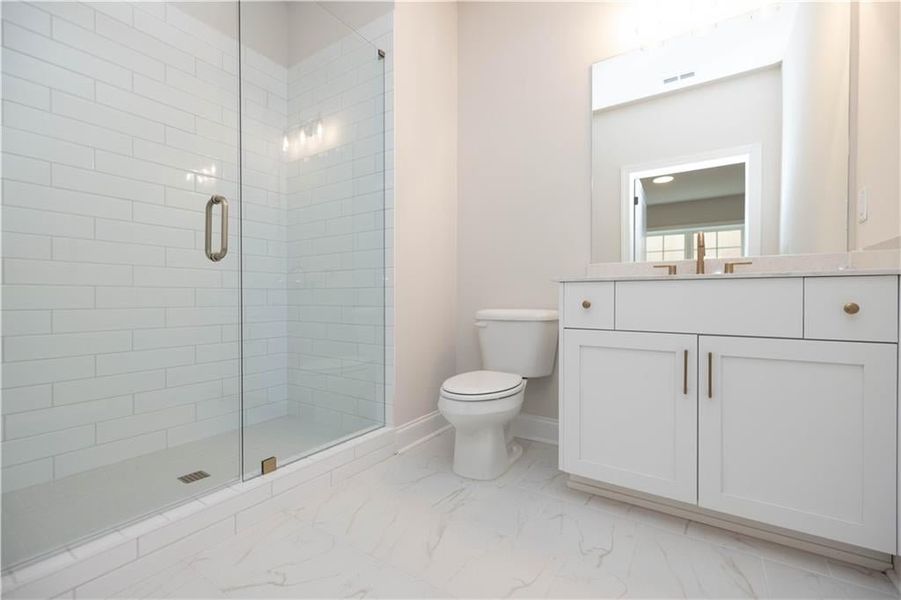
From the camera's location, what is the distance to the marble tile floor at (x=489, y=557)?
109cm

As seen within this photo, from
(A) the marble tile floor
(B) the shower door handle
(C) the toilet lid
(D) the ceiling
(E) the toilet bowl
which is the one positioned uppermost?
(D) the ceiling

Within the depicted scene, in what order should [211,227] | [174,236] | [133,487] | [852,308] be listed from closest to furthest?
[852,308] < [133,487] < [211,227] < [174,236]

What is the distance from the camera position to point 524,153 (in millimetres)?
2273

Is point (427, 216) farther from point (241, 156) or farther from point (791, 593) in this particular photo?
point (791, 593)

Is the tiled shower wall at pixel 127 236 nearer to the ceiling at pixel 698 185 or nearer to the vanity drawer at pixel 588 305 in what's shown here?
the vanity drawer at pixel 588 305

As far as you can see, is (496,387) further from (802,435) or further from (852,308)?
(852,308)

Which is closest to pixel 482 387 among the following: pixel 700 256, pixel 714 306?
pixel 714 306

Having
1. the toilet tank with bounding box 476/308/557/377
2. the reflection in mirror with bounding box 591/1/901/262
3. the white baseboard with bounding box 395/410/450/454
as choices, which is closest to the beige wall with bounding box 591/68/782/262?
the reflection in mirror with bounding box 591/1/901/262

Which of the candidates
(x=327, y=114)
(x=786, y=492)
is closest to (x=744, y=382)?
(x=786, y=492)

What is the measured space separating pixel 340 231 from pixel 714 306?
1.72 m

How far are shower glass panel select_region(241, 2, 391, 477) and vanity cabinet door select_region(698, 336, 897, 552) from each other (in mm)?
1428

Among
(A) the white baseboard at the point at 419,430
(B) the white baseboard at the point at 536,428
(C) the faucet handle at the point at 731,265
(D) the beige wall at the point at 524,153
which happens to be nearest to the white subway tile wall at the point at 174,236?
(A) the white baseboard at the point at 419,430

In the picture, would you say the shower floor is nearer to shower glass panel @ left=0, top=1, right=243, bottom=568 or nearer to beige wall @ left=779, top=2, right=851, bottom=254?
shower glass panel @ left=0, top=1, right=243, bottom=568

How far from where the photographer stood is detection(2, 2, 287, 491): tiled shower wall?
153 centimetres
